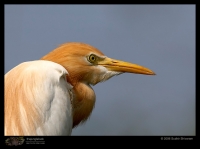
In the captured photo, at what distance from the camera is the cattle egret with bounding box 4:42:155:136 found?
361cm

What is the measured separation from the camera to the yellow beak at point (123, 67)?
412 cm

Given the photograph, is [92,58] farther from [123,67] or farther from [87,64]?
[123,67]

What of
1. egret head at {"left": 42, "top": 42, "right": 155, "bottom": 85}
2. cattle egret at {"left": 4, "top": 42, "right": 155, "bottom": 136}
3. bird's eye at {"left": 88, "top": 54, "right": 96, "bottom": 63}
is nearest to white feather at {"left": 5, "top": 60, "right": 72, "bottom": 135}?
cattle egret at {"left": 4, "top": 42, "right": 155, "bottom": 136}

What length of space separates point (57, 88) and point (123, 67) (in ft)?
1.84

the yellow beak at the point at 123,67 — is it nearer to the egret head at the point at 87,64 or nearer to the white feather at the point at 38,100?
the egret head at the point at 87,64

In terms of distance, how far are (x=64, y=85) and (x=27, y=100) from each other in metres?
0.27

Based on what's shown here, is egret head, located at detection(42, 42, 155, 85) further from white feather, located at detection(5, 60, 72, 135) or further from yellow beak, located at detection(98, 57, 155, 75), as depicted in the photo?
white feather, located at detection(5, 60, 72, 135)
